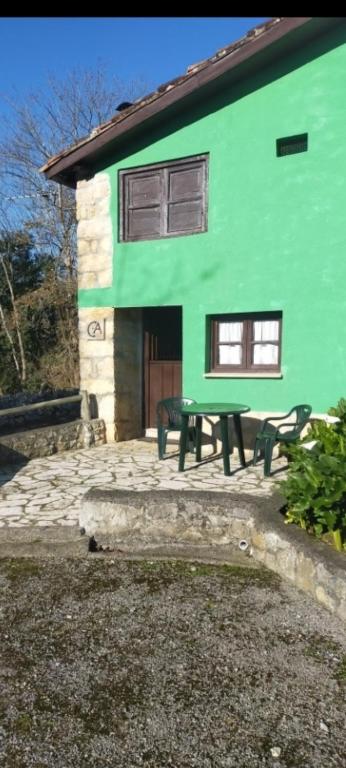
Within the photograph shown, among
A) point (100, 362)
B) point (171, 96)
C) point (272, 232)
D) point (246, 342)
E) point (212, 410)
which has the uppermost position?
point (171, 96)

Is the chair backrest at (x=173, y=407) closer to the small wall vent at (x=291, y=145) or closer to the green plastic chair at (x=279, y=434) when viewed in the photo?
the green plastic chair at (x=279, y=434)

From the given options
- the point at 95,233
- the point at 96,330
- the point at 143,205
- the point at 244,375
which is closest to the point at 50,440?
the point at 96,330

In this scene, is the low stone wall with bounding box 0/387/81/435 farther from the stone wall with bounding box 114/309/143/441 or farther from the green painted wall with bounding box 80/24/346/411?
the green painted wall with bounding box 80/24/346/411

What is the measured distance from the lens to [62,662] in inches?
111

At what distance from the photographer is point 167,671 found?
8.98ft

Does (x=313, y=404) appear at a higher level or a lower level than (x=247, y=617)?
higher

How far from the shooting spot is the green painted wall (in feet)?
22.5

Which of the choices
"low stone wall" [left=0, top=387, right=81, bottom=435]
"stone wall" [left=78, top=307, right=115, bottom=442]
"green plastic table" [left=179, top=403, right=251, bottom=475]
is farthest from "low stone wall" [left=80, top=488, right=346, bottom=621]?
"low stone wall" [left=0, top=387, right=81, bottom=435]

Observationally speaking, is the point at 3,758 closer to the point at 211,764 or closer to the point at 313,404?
the point at 211,764

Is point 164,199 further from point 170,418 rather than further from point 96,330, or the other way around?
point 170,418

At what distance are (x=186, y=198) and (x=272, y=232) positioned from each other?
5.43ft

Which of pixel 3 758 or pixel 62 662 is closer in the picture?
pixel 3 758
